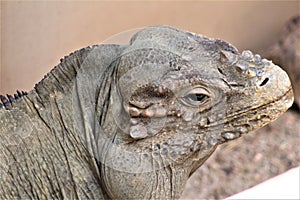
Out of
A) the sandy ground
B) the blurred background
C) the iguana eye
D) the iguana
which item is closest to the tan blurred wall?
the blurred background

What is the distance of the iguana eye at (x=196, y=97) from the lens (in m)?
1.29

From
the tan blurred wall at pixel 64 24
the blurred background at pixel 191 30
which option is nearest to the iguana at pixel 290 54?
the blurred background at pixel 191 30

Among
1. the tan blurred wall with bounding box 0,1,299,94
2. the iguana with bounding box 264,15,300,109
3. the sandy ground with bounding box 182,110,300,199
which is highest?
the tan blurred wall with bounding box 0,1,299,94

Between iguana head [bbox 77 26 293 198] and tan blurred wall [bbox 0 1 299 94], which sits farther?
tan blurred wall [bbox 0 1 299 94]

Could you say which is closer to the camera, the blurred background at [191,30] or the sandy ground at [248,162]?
the blurred background at [191,30]

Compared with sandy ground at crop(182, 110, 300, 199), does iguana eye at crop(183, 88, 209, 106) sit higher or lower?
higher

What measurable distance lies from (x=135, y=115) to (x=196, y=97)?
13 cm

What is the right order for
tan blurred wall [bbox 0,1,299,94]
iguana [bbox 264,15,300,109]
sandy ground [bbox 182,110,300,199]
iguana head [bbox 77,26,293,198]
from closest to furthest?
1. iguana head [bbox 77,26,293,198]
2. tan blurred wall [bbox 0,1,299,94]
3. sandy ground [bbox 182,110,300,199]
4. iguana [bbox 264,15,300,109]

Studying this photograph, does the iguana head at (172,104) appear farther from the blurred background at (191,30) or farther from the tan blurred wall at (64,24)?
the tan blurred wall at (64,24)

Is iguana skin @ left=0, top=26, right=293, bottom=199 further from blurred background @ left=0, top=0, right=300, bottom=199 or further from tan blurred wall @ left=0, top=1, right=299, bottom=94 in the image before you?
tan blurred wall @ left=0, top=1, right=299, bottom=94

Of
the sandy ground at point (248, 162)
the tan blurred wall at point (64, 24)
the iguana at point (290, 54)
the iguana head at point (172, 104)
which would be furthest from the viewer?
the iguana at point (290, 54)

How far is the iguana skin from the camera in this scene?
4.23 ft

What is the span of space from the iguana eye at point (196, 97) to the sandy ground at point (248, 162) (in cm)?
193

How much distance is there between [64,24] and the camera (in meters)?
2.21
